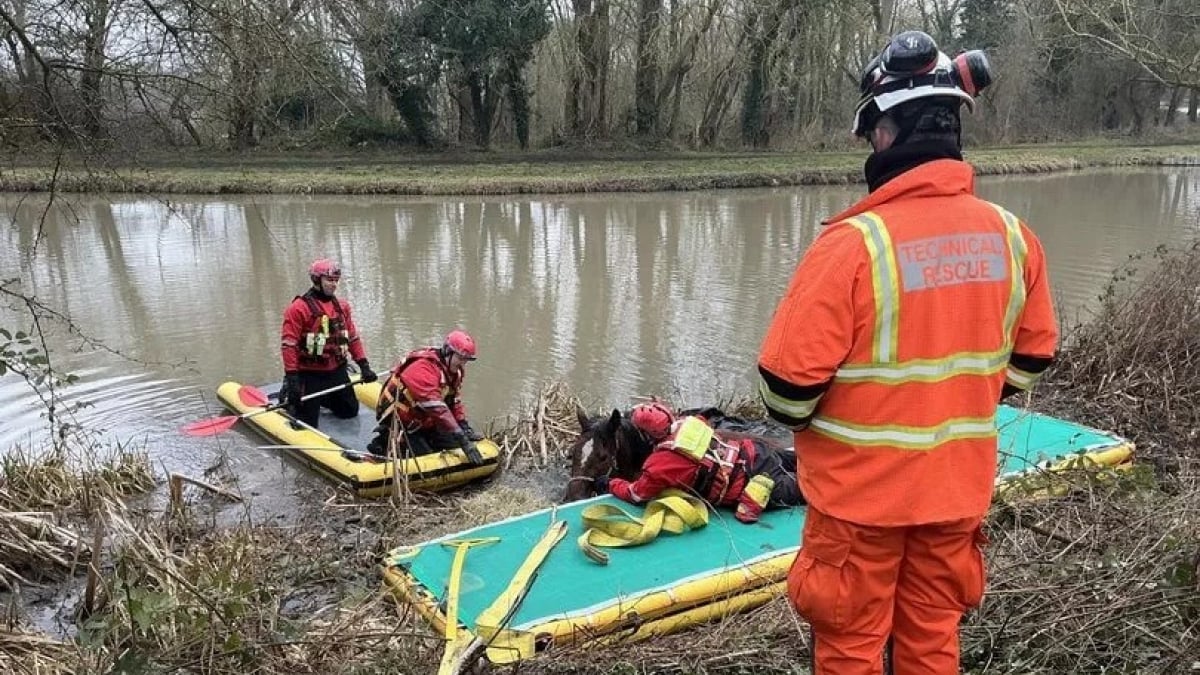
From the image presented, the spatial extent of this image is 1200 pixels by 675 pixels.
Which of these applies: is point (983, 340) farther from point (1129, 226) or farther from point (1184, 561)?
point (1129, 226)

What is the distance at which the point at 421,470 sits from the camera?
223 inches

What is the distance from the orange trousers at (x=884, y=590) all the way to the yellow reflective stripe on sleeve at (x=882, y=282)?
1.44 ft

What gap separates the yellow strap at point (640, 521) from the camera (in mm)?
4078

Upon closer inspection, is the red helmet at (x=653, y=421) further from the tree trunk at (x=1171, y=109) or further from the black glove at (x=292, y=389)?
the tree trunk at (x=1171, y=109)

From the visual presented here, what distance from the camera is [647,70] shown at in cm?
2645

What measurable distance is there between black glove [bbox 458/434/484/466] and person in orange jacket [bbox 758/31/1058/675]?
3821 mm

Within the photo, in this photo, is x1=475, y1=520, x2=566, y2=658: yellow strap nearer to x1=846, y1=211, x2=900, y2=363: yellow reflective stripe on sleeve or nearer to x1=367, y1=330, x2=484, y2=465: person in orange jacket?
x1=846, y1=211, x2=900, y2=363: yellow reflective stripe on sleeve

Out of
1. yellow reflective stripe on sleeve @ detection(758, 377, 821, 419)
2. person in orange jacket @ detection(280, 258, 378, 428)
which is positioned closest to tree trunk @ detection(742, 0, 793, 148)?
person in orange jacket @ detection(280, 258, 378, 428)

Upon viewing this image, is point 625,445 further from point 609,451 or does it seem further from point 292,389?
point 292,389

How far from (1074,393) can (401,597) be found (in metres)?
4.83

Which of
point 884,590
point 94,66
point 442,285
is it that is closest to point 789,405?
point 884,590

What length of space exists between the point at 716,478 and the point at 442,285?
764 centimetres

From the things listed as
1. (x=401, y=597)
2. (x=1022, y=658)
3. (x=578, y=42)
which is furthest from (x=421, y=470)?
(x=578, y=42)

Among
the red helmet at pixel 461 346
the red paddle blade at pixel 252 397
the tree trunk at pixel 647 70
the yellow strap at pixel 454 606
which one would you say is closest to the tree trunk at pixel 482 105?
the tree trunk at pixel 647 70
